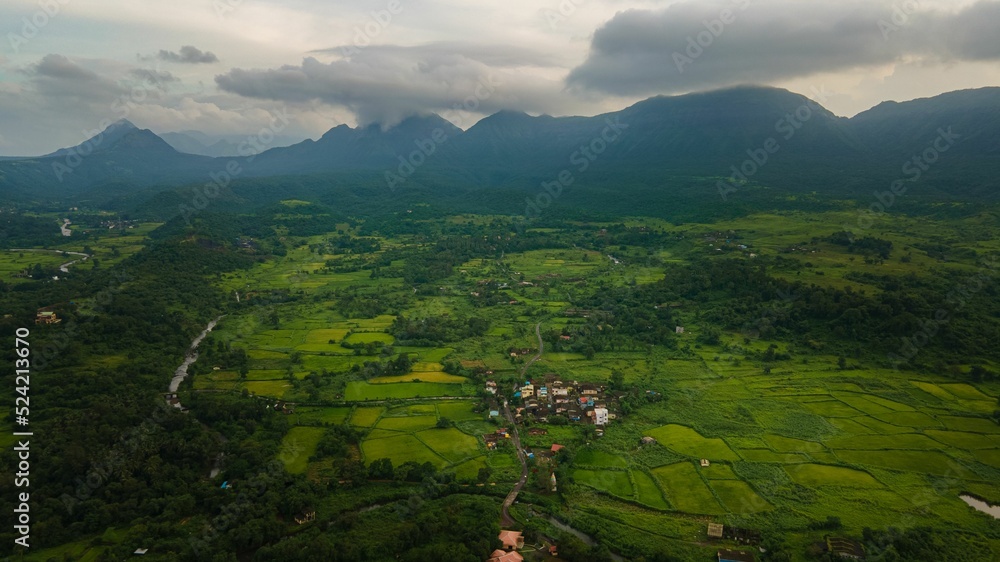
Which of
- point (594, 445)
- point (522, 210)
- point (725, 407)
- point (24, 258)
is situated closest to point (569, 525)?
point (594, 445)

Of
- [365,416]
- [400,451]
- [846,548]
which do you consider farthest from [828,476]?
[365,416]

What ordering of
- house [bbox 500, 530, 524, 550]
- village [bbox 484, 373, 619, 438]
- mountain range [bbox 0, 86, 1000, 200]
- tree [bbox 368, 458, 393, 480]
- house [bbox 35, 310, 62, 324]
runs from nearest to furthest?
1. house [bbox 500, 530, 524, 550]
2. tree [bbox 368, 458, 393, 480]
3. village [bbox 484, 373, 619, 438]
4. house [bbox 35, 310, 62, 324]
5. mountain range [bbox 0, 86, 1000, 200]

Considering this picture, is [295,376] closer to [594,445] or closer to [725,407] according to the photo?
[594,445]

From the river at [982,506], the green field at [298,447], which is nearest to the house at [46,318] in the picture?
the green field at [298,447]

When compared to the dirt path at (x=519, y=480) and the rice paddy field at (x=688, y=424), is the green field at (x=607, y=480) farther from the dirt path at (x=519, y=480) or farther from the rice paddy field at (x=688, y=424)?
the dirt path at (x=519, y=480)

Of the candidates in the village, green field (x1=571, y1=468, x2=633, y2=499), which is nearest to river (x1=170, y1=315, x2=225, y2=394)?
the village

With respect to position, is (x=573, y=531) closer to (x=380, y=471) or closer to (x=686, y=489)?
(x=686, y=489)

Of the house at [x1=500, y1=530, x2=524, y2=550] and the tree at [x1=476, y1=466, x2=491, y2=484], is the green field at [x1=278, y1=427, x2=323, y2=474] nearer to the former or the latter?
the tree at [x1=476, y1=466, x2=491, y2=484]
